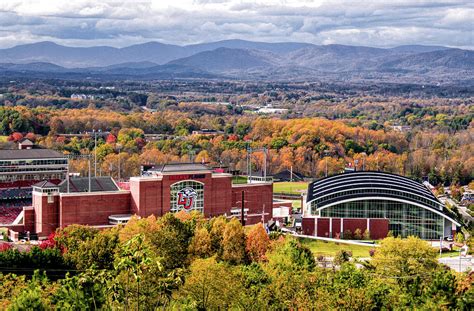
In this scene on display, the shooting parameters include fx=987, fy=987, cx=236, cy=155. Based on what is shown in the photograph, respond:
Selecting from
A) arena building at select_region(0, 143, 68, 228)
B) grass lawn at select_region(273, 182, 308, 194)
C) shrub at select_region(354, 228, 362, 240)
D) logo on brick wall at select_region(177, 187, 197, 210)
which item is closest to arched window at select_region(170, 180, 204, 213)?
logo on brick wall at select_region(177, 187, 197, 210)

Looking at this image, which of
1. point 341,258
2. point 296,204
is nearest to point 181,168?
point 341,258

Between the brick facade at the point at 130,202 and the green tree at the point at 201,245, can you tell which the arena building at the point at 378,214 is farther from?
the green tree at the point at 201,245

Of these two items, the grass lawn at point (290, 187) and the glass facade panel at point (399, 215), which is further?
the grass lawn at point (290, 187)

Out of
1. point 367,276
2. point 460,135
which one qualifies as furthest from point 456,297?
point 460,135

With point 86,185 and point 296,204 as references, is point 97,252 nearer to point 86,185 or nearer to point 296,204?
point 86,185

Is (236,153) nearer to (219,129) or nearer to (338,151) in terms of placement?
(338,151)

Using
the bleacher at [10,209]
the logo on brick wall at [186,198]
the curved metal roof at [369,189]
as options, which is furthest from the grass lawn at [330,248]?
the bleacher at [10,209]

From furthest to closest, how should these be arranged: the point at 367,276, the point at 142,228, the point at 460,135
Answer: the point at 460,135 → the point at 142,228 → the point at 367,276
